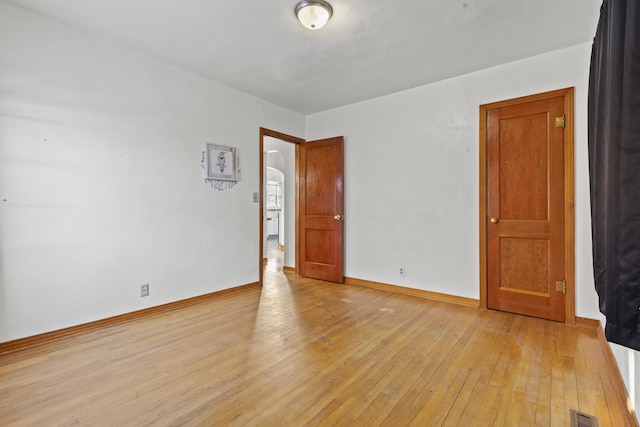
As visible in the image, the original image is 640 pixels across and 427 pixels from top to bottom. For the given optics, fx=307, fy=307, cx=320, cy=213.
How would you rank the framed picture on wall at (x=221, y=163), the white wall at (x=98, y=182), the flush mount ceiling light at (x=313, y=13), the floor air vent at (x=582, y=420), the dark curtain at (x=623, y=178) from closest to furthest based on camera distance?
the dark curtain at (x=623, y=178)
the floor air vent at (x=582, y=420)
the flush mount ceiling light at (x=313, y=13)
the white wall at (x=98, y=182)
the framed picture on wall at (x=221, y=163)

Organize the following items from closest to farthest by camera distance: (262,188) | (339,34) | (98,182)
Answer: (339,34)
(98,182)
(262,188)

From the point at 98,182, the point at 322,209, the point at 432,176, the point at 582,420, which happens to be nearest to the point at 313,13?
the point at 432,176

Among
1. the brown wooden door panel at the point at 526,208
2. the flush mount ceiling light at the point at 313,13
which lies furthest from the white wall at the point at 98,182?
the brown wooden door panel at the point at 526,208

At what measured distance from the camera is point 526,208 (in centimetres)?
308

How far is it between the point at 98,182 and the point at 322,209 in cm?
283

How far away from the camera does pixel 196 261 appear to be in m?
3.54

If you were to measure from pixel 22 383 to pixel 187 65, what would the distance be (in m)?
3.03

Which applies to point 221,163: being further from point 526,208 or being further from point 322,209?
point 526,208

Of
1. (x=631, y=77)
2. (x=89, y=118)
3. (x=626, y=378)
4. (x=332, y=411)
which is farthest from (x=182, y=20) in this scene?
(x=626, y=378)

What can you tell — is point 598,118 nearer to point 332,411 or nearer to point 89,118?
point 332,411

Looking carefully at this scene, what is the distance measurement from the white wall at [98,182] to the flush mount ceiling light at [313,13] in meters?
1.77

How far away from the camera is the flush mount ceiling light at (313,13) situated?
222 centimetres

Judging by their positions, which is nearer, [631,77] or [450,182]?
[631,77]

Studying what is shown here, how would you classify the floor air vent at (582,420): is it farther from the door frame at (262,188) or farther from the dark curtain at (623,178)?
the door frame at (262,188)
